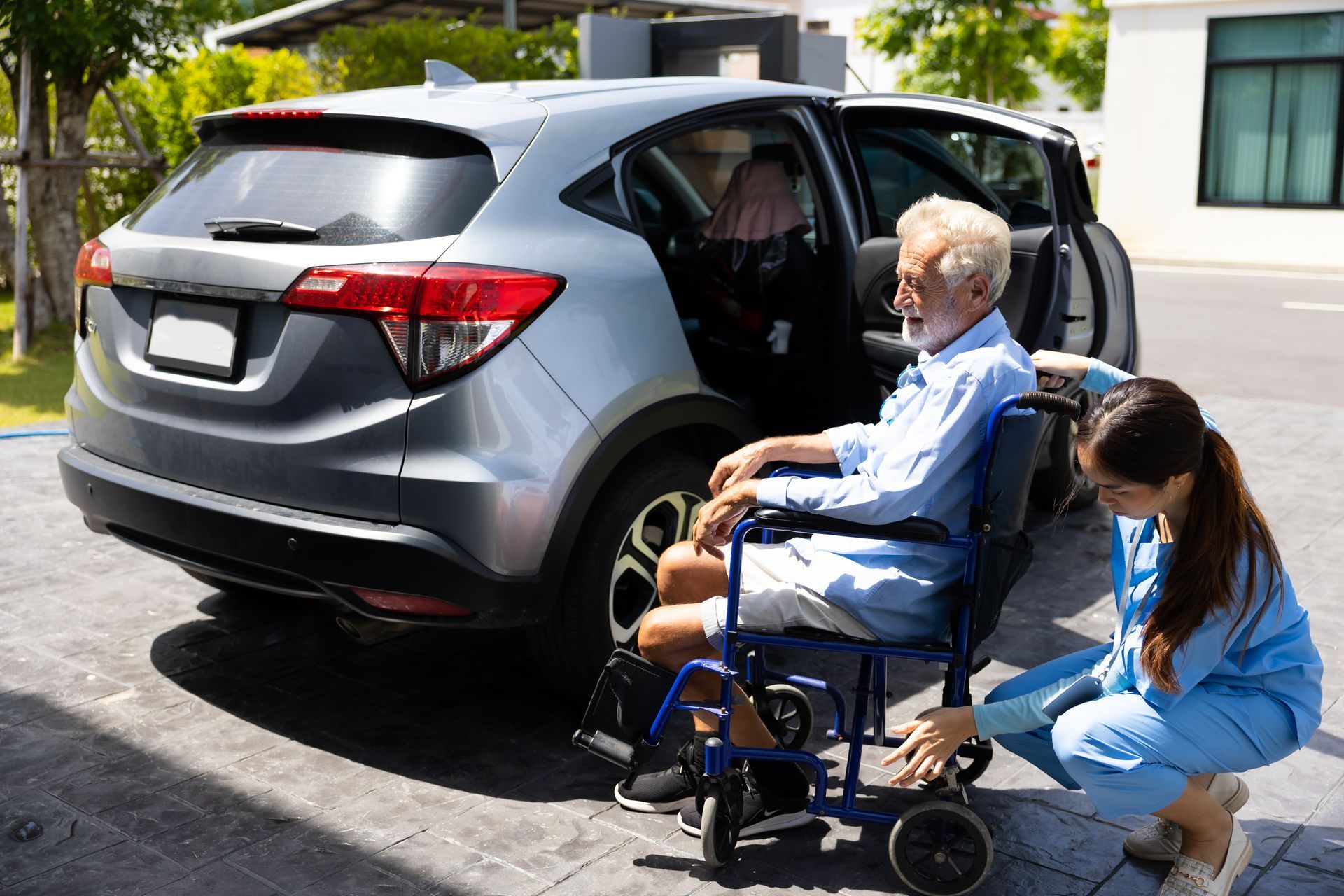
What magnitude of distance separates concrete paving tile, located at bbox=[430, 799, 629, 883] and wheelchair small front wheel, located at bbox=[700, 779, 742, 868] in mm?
273

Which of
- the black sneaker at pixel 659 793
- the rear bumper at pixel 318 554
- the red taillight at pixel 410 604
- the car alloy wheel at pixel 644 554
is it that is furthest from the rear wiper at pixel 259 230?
the black sneaker at pixel 659 793

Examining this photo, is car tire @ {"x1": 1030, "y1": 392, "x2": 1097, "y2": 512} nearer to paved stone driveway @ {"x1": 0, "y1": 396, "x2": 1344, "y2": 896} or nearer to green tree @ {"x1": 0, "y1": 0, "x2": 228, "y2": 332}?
paved stone driveway @ {"x1": 0, "y1": 396, "x2": 1344, "y2": 896}

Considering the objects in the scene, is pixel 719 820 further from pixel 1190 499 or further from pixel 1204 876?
pixel 1190 499

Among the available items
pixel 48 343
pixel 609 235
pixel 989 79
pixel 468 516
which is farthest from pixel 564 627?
pixel 989 79

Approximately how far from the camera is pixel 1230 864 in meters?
2.85

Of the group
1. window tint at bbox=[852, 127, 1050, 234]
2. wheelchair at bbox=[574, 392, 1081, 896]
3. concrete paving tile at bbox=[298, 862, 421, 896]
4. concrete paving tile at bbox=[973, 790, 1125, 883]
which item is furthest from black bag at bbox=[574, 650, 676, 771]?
window tint at bbox=[852, 127, 1050, 234]

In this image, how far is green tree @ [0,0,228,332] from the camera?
9.02m

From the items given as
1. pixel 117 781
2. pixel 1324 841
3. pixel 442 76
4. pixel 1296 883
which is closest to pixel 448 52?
pixel 442 76

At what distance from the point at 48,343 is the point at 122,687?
6.79 m

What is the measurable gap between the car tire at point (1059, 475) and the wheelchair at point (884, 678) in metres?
2.28

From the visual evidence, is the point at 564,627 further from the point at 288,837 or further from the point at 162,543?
the point at 162,543

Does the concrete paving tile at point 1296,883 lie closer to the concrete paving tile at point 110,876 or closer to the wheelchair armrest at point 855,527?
the wheelchair armrest at point 855,527

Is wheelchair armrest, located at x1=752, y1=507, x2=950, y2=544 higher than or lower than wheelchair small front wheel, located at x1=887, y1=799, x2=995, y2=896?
higher

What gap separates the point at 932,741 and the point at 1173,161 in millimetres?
20192
